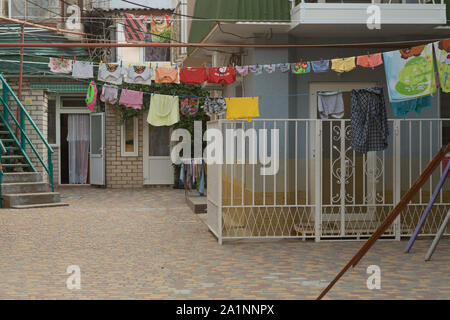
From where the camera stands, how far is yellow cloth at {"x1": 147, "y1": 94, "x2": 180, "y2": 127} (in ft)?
46.4

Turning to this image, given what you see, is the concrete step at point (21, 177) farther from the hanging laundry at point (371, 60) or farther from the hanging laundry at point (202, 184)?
the hanging laundry at point (371, 60)

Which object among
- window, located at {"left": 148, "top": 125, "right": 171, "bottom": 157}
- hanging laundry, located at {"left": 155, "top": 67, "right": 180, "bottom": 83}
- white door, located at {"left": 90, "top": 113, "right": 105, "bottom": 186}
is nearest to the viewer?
hanging laundry, located at {"left": 155, "top": 67, "right": 180, "bottom": 83}

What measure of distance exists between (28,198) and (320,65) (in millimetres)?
8038

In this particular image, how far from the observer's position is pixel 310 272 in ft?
26.7

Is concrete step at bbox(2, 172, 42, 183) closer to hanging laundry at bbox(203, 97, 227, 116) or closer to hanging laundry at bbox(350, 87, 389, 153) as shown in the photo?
hanging laundry at bbox(203, 97, 227, 116)

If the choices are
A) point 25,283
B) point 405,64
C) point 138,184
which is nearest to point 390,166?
point 405,64

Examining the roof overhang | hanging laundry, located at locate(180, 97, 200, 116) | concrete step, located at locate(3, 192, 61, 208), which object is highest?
the roof overhang

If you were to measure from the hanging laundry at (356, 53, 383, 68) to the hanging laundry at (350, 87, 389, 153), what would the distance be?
37 centimetres

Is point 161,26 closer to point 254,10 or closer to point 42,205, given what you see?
point 42,205

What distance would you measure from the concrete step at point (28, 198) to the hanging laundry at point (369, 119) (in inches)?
330

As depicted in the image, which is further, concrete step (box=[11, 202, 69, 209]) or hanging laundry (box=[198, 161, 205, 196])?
hanging laundry (box=[198, 161, 205, 196])

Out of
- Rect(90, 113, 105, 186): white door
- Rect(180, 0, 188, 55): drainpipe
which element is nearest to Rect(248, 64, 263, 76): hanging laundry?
Rect(180, 0, 188, 55): drainpipe

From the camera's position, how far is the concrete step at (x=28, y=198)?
51.6ft

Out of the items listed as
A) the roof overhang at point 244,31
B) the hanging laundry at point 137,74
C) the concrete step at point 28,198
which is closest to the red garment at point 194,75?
the roof overhang at point 244,31
